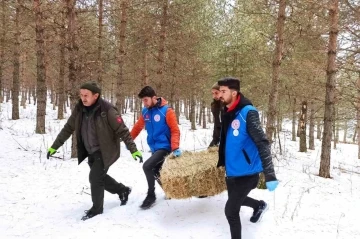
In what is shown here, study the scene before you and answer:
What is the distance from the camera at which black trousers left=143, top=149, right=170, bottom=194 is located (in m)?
5.46

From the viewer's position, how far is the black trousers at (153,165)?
546 cm

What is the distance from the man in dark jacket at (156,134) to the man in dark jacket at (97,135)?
0.51 metres

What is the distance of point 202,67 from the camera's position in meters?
22.0

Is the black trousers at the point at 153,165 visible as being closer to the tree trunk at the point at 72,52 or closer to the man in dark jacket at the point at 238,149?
the man in dark jacket at the point at 238,149

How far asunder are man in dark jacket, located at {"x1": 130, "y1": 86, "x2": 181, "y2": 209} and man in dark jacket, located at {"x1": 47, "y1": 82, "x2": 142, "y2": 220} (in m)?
0.51

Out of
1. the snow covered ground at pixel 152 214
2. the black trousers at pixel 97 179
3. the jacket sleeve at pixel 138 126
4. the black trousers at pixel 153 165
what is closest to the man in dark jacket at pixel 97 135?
the black trousers at pixel 97 179

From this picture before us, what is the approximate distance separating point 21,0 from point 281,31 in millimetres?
13085

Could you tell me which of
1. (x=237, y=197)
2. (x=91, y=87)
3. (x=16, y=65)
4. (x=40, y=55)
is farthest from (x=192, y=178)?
(x=16, y=65)

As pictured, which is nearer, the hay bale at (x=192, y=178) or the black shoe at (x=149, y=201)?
the hay bale at (x=192, y=178)

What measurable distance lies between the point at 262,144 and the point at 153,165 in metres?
2.29

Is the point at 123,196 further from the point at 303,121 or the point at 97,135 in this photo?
the point at 303,121

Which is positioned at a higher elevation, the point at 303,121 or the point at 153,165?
the point at 303,121

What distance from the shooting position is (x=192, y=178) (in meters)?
4.70

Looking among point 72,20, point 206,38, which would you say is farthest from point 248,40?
point 72,20
